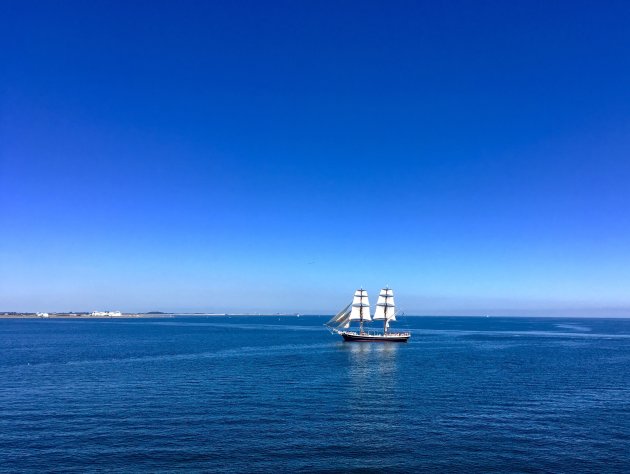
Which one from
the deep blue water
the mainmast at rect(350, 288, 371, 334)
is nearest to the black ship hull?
the mainmast at rect(350, 288, 371, 334)

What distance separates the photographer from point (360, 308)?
194875mm

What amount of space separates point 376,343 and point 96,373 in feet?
368

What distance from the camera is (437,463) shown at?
135 feet

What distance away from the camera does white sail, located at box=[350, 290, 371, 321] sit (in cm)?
19288

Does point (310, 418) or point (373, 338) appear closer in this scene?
point (310, 418)

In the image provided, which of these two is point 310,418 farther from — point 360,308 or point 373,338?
point 360,308

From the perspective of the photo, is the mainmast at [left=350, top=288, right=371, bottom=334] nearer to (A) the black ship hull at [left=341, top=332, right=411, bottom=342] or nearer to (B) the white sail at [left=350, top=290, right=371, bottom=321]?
Result: (B) the white sail at [left=350, top=290, right=371, bottom=321]

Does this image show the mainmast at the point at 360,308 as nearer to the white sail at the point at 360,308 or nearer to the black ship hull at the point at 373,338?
the white sail at the point at 360,308

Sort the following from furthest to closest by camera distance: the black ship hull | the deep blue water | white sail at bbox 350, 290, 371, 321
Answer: white sail at bbox 350, 290, 371, 321, the black ship hull, the deep blue water

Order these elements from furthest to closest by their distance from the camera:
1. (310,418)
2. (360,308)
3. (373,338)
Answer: (360,308) < (373,338) < (310,418)

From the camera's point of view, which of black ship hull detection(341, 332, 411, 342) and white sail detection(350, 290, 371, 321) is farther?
white sail detection(350, 290, 371, 321)

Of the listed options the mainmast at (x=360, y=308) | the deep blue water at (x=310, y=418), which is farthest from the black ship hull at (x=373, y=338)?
the deep blue water at (x=310, y=418)

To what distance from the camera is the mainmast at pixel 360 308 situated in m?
193

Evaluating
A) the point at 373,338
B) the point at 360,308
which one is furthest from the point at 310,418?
the point at 360,308
